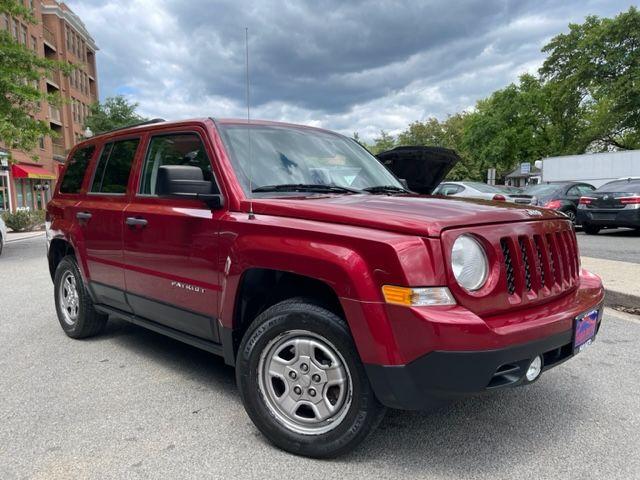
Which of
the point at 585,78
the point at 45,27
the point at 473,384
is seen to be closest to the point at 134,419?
the point at 473,384

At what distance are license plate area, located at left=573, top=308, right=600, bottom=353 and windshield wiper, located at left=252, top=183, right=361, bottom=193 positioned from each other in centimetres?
156

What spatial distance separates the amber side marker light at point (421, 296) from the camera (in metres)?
2.31

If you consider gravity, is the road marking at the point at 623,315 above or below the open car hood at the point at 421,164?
below

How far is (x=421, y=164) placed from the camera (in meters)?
5.30

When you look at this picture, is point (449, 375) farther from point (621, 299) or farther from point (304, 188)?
point (621, 299)

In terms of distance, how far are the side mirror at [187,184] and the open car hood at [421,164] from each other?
244 cm

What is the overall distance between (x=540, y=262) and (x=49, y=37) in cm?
5122

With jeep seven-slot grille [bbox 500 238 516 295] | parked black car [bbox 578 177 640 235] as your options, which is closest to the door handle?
jeep seven-slot grille [bbox 500 238 516 295]

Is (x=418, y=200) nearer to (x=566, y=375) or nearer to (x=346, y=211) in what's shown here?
(x=346, y=211)

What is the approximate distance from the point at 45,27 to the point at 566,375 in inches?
2019

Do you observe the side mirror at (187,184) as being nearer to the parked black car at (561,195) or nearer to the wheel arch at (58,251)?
the wheel arch at (58,251)

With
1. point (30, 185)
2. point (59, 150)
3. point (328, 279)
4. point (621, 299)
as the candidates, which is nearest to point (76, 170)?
point (328, 279)

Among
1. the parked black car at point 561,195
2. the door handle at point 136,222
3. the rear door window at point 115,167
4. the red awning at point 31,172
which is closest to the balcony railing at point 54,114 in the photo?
the red awning at point 31,172

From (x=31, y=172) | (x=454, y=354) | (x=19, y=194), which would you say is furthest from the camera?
(x=19, y=194)
